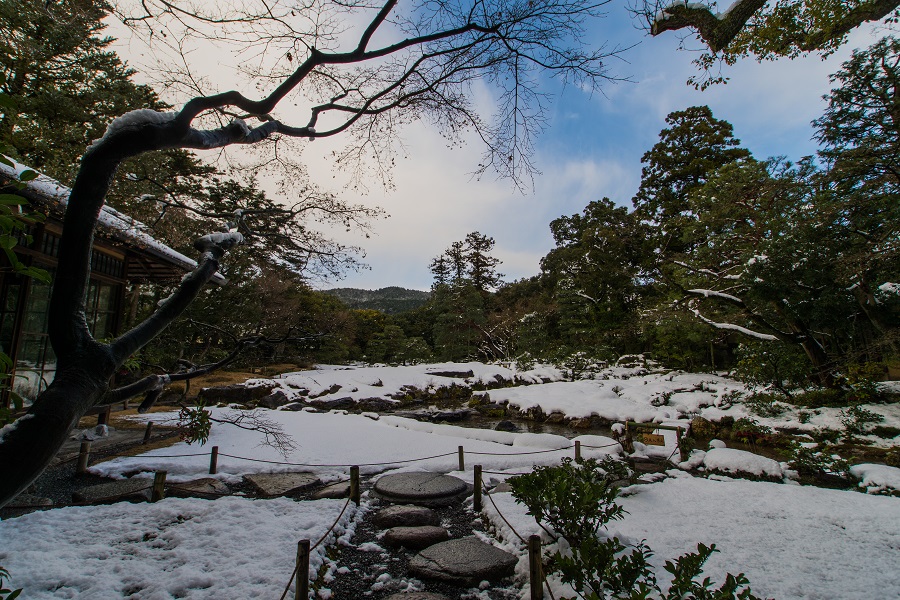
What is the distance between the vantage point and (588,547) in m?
2.49

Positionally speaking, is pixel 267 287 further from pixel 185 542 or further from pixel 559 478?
pixel 559 478

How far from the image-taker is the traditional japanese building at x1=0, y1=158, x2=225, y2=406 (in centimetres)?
461

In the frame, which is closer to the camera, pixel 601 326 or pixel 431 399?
pixel 431 399

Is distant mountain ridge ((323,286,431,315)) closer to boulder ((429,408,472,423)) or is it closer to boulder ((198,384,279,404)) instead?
boulder ((198,384,279,404))

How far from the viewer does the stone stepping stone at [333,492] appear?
4.75 metres

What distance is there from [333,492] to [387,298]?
5972cm

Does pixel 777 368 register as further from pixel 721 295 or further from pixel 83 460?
pixel 83 460

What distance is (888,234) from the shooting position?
636 cm

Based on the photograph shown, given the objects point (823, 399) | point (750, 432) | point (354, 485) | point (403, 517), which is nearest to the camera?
point (403, 517)

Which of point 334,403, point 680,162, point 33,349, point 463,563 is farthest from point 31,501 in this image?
point 680,162

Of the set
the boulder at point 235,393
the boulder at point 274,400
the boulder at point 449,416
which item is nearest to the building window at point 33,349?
the boulder at point 274,400

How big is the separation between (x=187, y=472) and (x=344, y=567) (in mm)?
3173

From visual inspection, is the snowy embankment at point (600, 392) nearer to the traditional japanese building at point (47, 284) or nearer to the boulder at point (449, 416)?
the boulder at point (449, 416)

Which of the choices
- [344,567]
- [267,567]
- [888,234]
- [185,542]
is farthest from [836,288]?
[185,542]
